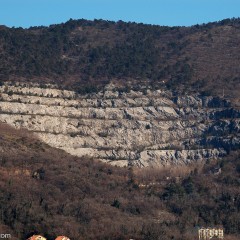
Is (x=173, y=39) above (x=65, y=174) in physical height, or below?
above

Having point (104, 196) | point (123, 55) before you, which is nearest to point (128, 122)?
point (123, 55)

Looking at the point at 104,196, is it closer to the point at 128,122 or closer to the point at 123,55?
the point at 128,122

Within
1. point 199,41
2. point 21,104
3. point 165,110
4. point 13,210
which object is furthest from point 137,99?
point 13,210

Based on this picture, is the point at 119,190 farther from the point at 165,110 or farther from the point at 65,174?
the point at 165,110

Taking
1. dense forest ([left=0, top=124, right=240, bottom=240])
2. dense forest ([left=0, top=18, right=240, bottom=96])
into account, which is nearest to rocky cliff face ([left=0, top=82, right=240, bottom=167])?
dense forest ([left=0, top=124, right=240, bottom=240])

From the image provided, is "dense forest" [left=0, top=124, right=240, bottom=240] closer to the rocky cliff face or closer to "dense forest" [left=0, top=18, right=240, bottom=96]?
the rocky cliff face

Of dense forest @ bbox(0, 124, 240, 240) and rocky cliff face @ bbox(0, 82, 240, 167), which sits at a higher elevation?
rocky cliff face @ bbox(0, 82, 240, 167)
